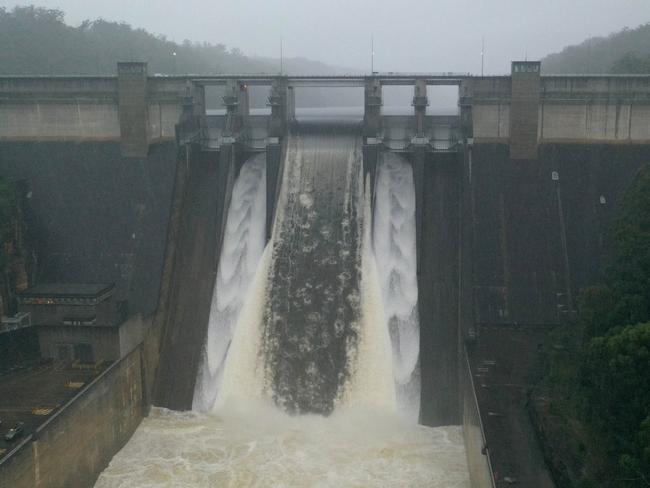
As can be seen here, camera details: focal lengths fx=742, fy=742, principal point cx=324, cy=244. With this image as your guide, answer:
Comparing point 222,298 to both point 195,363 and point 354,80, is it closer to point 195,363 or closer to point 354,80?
point 195,363

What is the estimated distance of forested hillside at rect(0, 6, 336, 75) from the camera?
38469 mm

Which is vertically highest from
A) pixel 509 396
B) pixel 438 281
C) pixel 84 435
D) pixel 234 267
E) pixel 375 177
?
pixel 375 177

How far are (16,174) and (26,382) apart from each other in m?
8.33

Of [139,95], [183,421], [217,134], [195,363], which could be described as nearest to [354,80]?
[217,134]

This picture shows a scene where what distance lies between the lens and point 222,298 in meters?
19.4

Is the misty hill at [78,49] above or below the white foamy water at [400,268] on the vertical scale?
above

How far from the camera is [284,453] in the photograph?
15.7 meters

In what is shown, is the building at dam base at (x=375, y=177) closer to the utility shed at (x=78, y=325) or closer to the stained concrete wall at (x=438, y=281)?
the stained concrete wall at (x=438, y=281)

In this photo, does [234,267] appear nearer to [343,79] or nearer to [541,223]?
[343,79]

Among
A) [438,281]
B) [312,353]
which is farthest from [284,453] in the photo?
[438,281]

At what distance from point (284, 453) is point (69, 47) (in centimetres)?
3304

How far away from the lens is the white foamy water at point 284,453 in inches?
581

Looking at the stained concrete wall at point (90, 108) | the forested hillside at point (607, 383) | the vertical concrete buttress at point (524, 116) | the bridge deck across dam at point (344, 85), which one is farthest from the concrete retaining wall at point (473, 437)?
the stained concrete wall at point (90, 108)

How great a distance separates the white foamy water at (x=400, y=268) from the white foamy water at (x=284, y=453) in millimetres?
1102
